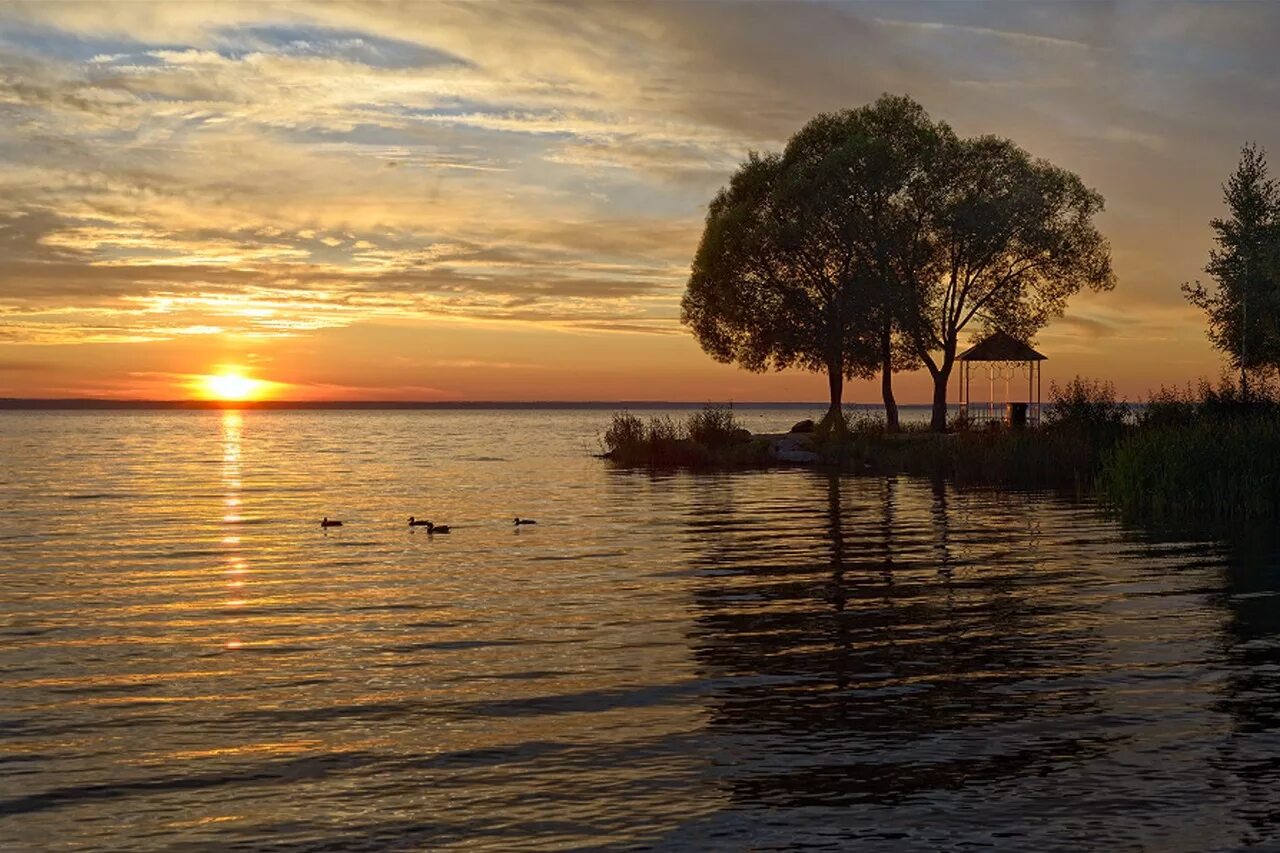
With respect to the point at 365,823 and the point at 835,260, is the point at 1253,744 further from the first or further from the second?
the point at 835,260

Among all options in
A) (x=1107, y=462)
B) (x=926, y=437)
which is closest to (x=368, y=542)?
(x=1107, y=462)

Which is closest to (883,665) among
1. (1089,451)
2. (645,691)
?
(645,691)

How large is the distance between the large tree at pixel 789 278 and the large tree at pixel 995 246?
288 centimetres

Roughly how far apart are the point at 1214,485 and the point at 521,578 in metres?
17.9

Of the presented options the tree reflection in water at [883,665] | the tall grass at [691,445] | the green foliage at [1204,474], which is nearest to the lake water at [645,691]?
the tree reflection in water at [883,665]

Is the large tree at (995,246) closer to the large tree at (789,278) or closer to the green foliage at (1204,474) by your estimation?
the large tree at (789,278)

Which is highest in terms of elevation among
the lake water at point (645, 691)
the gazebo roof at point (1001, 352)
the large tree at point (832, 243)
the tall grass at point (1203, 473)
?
the large tree at point (832, 243)

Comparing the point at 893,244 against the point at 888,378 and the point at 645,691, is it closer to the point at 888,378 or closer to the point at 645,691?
the point at 888,378

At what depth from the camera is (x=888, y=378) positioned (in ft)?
201

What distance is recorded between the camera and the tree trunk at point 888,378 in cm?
5936

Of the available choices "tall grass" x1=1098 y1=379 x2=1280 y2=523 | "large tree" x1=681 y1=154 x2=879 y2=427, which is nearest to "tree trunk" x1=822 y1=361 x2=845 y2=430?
"large tree" x1=681 y1=154 x2=879 y2=427

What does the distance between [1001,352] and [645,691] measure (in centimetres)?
4874

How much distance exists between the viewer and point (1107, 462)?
3788 cm

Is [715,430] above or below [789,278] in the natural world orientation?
below
